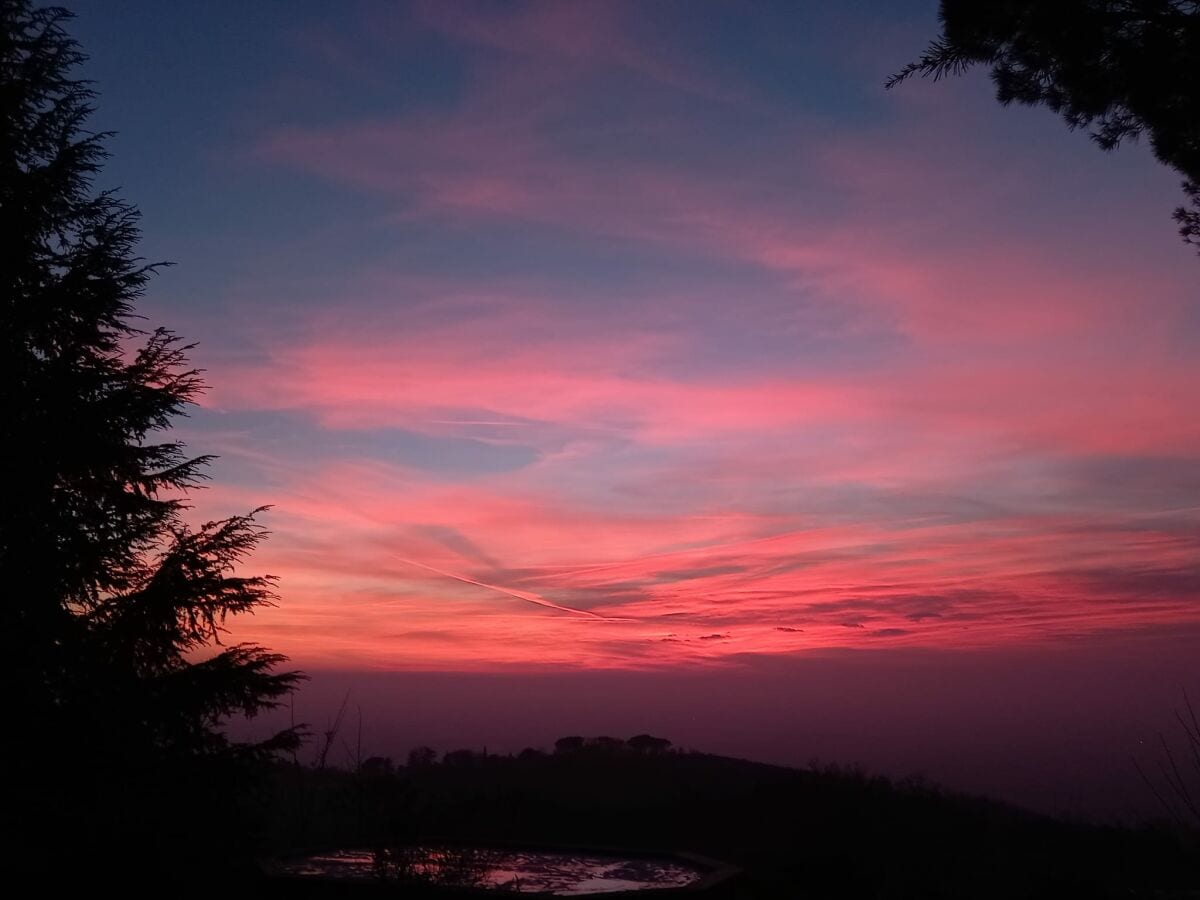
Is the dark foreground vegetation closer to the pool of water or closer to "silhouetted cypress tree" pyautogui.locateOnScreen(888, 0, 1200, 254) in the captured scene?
the pool of water

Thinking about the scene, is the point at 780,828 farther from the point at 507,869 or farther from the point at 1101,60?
the point at 1101,60

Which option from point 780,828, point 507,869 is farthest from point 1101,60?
point 780,828

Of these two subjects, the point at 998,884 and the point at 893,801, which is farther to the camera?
the point at 893,801

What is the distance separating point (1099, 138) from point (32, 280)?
404 inches

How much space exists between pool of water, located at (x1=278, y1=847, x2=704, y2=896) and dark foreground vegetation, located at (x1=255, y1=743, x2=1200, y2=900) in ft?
1.09

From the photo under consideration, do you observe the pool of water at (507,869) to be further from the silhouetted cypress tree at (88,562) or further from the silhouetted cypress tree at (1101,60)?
the silhouetted cypress tree at (1101,60)

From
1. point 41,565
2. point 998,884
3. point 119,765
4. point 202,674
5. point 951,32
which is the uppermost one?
point 951,32

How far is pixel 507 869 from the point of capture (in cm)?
925

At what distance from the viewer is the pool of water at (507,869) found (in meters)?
8.04

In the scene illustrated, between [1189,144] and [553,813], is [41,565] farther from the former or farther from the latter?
[1189,144]

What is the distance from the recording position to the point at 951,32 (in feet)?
25.0

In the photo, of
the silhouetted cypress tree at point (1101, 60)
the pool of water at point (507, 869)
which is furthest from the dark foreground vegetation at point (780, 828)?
the silhouetted cypress tree at point (1101, 60)

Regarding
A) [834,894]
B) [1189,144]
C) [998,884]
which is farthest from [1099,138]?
[998,884]

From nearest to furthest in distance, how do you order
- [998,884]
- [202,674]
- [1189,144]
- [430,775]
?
[1189,144]
[202,674]
[998,884]
[430,775]
